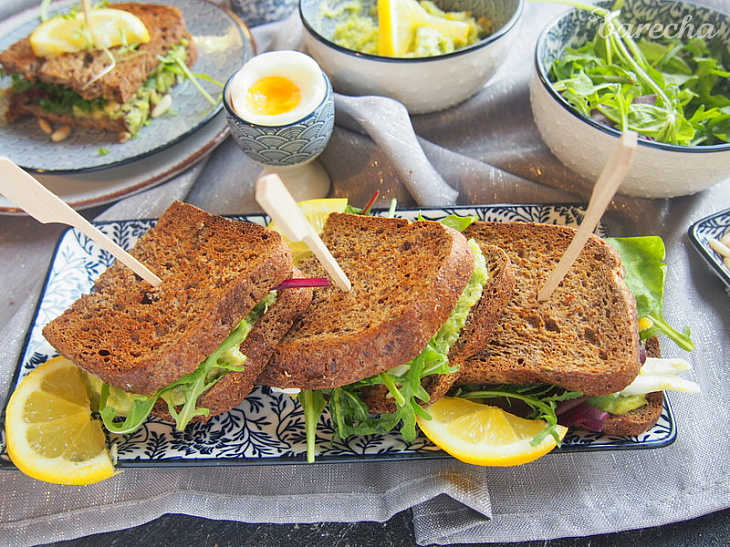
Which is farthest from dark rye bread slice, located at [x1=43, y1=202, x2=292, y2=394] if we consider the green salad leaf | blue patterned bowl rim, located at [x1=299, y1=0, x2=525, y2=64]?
the green salad leaf

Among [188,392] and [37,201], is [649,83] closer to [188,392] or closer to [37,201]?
Answer: [188,392]

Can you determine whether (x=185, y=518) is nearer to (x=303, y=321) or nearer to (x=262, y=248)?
(x=303, y=321)

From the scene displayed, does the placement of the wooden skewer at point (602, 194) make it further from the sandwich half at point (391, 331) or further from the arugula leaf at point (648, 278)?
the arugula leaf at point (648, 278)

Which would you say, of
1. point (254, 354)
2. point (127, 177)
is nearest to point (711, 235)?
point (254, 354)

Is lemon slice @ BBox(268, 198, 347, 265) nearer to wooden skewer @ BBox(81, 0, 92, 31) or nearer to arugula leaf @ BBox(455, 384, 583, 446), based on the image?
arugula leaf @ BBox(455, 384, 583, 446)

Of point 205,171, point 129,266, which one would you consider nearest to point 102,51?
point 205,171

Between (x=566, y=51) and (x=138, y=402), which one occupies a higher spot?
(x=566, y=51)

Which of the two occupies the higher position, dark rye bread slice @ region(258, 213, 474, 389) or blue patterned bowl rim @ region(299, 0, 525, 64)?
blue patterned bowl rim @ region(299, 0, 525, 64)
